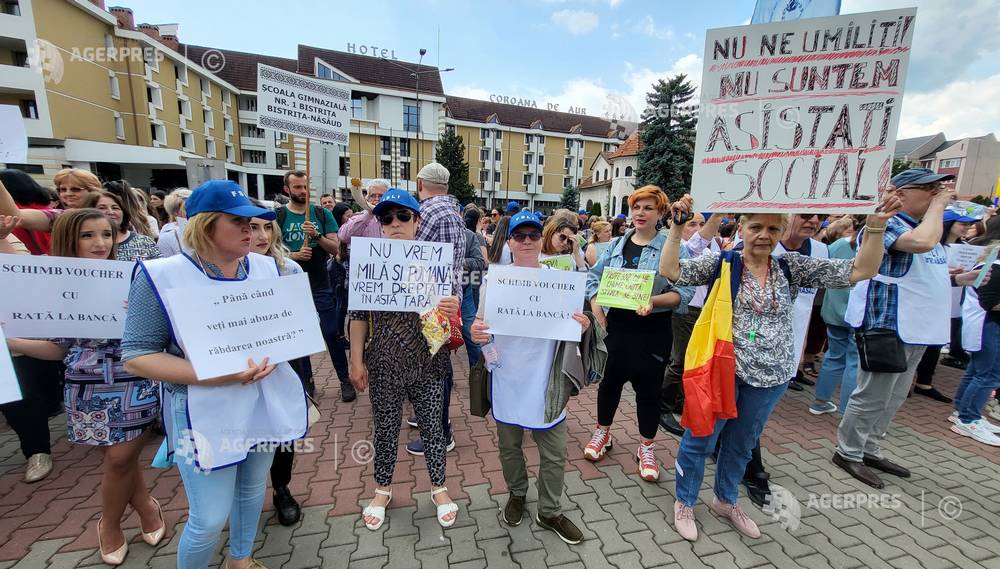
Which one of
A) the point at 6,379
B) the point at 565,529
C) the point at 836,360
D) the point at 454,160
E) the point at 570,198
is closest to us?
the point at 6,379

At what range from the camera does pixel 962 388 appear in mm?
4562

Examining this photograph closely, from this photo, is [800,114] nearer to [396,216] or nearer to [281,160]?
[396,216]

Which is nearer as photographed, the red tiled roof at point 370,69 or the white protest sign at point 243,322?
the white protest sign at point 243,322

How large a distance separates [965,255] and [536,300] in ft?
18.3

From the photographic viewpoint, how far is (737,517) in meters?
2.81

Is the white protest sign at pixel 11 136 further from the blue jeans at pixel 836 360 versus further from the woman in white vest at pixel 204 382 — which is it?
the blue jeans at pixel 836 360

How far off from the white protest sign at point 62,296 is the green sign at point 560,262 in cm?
250

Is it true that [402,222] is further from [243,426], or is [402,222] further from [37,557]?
[37,557]

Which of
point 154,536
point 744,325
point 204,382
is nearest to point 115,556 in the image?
point 154,536

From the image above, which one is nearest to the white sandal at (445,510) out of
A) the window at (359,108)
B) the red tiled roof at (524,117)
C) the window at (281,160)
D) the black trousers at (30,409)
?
the black trousers at (30,409)

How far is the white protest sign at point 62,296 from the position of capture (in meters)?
2.04

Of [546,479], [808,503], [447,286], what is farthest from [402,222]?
[808,503]

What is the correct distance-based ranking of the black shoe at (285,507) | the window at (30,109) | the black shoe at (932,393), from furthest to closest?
the window at (30,109)
the black shoe at (932,393)
the black shoe at (285,507)

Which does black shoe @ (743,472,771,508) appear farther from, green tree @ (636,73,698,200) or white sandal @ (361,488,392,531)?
green tree @ (636,73,698,200)
